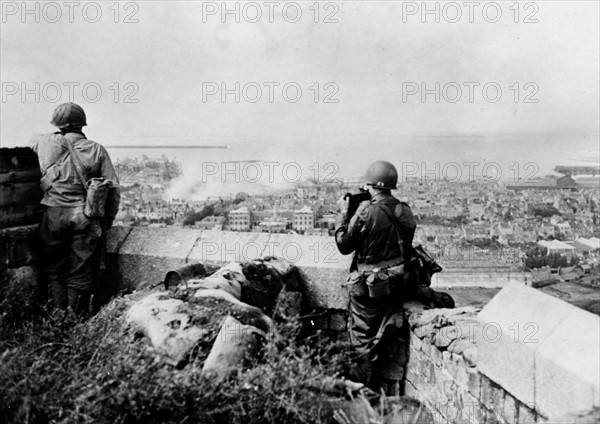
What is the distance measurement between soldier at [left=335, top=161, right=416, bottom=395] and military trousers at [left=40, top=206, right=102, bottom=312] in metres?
2.31

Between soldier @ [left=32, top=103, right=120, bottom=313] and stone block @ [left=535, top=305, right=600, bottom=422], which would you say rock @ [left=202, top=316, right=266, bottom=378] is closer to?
stone block @ [left=535, top=305, right=600, bottom=422]

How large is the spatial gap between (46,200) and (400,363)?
3.42 meters

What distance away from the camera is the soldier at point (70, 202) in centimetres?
576

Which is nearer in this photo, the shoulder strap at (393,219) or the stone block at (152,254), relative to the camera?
the shoulder strap at (393,219)

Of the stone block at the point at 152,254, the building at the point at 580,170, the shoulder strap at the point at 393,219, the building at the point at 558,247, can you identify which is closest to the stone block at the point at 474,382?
the shoulder strap at the point at 393,219

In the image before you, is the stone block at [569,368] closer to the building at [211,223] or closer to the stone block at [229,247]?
the stone block at [229,247]

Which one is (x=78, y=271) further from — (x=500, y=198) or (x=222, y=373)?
(x=500, y=198)

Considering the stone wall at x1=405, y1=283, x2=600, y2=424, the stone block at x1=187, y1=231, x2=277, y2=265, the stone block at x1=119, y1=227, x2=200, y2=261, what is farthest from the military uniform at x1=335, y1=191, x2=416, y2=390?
the stone block at x1=119, y1=227, x2=200, y2=261

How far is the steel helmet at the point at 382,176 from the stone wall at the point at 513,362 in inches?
43.5

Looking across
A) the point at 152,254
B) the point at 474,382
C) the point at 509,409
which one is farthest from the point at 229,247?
the point at 509,409

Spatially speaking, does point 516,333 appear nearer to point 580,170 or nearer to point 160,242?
point 160,242

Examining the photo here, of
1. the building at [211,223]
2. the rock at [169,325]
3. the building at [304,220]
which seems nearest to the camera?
the rock at [169,325]

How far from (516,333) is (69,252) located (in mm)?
4099

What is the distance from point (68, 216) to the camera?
18.8 feet
